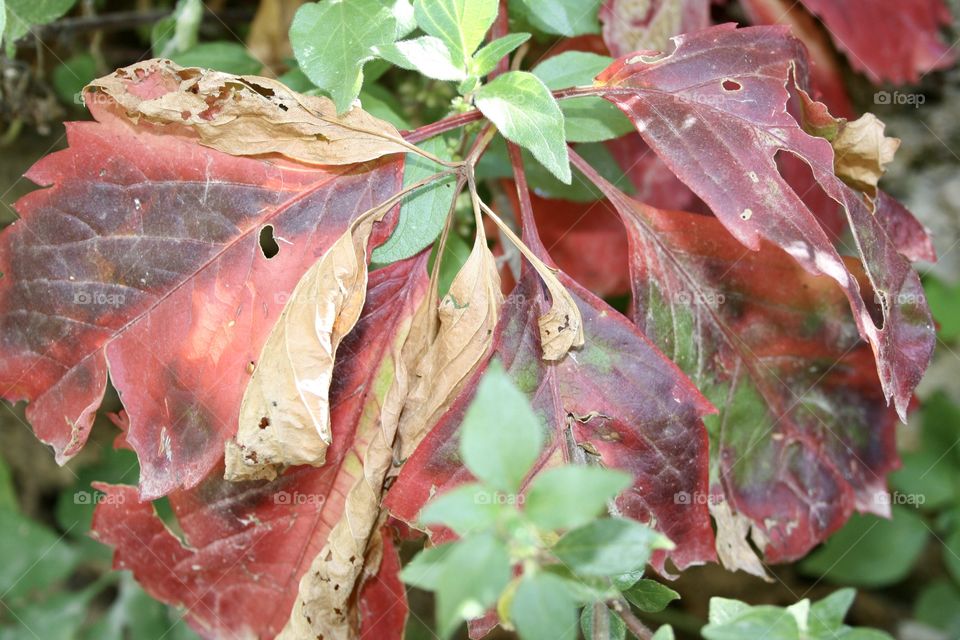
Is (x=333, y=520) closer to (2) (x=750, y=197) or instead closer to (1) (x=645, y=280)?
(1) (x=645, y=280)

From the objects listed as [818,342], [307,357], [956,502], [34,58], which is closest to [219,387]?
[307,357]

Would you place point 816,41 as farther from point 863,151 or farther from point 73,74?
point 73,74

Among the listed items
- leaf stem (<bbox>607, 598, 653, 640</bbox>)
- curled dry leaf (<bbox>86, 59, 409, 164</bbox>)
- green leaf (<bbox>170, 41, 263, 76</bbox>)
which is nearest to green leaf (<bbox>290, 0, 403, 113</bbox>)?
curled dry leaf (<bbox>86, 59, 409, 164</bbox>)

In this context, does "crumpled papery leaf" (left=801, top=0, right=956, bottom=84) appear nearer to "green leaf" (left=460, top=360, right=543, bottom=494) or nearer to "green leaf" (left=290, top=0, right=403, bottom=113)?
"green leaf" (left=290, top=0, right=403, bottom=113)

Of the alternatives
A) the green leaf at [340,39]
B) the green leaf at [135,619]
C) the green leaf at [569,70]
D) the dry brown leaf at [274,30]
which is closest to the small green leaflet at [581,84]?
the green leaf at [569,70]

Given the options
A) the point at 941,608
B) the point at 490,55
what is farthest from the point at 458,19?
the point at 941,608

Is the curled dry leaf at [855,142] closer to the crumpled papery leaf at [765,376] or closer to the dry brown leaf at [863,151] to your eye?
the dry brown leaf at [863,151]
